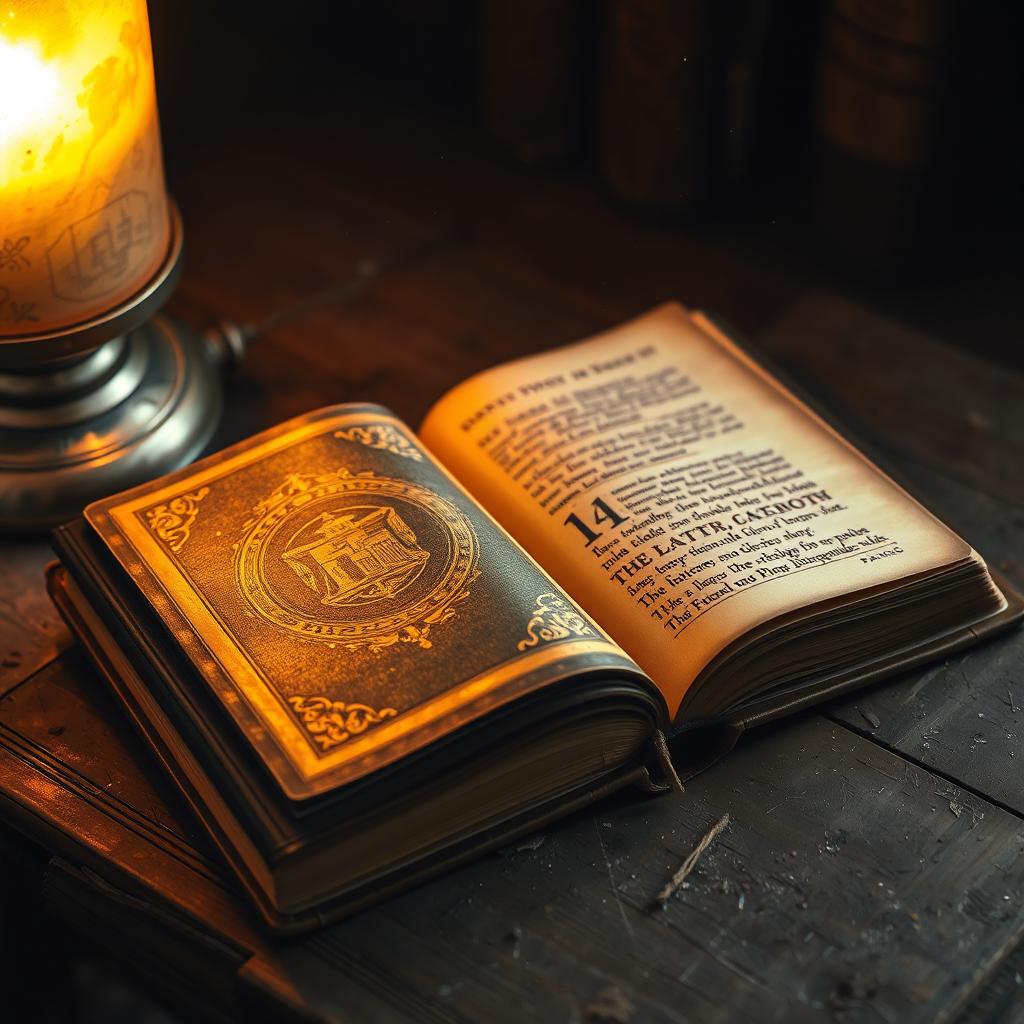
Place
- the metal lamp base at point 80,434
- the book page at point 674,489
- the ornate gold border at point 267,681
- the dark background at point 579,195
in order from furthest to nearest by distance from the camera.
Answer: the dark background at point 579,195 < the metal lamp base at point 80,434 < the book page at point 674,489 < the ornate gold border at point 267,681

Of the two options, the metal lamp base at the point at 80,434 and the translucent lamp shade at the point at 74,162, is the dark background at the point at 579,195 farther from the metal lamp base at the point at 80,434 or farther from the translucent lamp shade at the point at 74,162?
Result: the translucent lamp shade at the point at 74,162

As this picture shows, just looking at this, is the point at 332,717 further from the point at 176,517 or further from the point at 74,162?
the point at 74,162

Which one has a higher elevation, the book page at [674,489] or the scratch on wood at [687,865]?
the book page at [674,489]

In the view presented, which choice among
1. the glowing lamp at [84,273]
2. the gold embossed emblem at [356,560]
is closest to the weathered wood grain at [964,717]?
the gold embossed emblem at [356,560]

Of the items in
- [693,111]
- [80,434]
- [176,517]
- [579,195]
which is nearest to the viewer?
[176,517]

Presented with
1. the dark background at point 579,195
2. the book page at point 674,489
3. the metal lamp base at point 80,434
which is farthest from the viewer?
the dark background at point 579,195

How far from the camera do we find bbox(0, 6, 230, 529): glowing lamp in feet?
2.67

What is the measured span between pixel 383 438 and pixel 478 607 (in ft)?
0.52

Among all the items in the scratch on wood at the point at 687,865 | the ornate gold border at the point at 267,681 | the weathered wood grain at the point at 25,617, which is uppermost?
the ornate gold border at the point at 267,681

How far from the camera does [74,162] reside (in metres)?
0.85

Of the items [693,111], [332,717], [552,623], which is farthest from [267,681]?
[693,111]

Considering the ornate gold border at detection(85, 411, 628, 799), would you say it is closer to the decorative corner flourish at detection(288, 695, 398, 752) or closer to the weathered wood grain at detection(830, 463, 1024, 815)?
the decorative corner flourish at detection(288, 695, 398, 752)

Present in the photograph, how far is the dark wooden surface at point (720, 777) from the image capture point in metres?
→ 0.70

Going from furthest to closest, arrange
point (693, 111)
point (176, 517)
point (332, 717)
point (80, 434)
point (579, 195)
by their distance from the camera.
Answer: point (579, 195) < point (693, 111) < point (80, 434) < point (176, 517) < point (332, 717)
